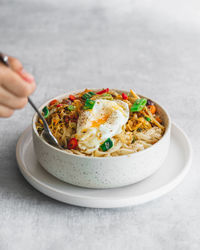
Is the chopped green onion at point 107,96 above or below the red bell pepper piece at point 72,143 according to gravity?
below

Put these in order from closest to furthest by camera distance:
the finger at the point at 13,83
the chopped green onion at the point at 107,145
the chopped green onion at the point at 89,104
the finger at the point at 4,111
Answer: the finger at the point at 13,83, the finger at the point at 4,111, the chopped green onion at the point at 107,145, the chopped green onion at the point at 89,104

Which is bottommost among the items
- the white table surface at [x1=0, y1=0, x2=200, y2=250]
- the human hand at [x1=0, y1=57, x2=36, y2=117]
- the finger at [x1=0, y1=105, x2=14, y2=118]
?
the white table surface at [x1=0, y1=0, x2=200, y2=250]

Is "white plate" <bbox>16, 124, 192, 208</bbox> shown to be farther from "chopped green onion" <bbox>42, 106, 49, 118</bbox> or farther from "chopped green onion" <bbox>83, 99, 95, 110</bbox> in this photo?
"chopped green onion" <bbox>83, 99, 95, 110</bbox>

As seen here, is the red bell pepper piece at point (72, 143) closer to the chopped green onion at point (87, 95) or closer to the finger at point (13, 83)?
the chopped green onion at point (87, 95)

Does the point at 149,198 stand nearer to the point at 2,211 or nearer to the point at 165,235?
the point at 165,235

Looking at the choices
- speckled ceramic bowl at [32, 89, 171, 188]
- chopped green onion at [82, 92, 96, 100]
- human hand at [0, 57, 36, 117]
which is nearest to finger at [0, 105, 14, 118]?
human hand at [0, 57, 36, 117]

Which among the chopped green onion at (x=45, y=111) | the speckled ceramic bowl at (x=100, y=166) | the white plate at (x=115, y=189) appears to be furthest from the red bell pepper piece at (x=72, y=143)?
the chopped green onion at (x=45, y=111)
